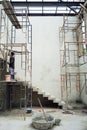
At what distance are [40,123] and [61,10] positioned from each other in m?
7.43

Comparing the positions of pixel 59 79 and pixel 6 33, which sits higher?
pixel 6 33

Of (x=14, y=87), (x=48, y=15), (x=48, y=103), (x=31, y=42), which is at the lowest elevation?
(x=48, y=103)

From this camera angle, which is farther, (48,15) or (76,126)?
(48,15)

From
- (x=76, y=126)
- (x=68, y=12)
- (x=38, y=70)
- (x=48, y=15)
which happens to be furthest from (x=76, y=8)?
(x=76, y=126)

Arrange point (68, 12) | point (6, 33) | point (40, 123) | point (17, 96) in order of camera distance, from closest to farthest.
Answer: point (40, 123), point (6, 33), point (17, 96), point (68, 12)

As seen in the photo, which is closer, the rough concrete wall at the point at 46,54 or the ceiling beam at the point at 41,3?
the ceiling beam at the point at 41,3

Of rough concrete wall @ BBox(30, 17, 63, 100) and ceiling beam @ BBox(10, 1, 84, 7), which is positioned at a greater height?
ceiling beam @ BBox(10, 1, 84, 7)

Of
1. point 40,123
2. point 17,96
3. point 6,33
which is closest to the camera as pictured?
point 40,123

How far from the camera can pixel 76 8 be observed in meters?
11.3

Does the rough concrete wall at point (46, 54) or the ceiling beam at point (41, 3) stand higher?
the ceiling beam at point (41, 3)

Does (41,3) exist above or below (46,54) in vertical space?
above

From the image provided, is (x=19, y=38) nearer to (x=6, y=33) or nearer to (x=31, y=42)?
(x=31, y=42)

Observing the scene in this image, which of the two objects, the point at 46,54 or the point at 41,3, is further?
the point at 46,54

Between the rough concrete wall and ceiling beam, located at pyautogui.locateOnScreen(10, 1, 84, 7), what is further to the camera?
the rough concrete wall
